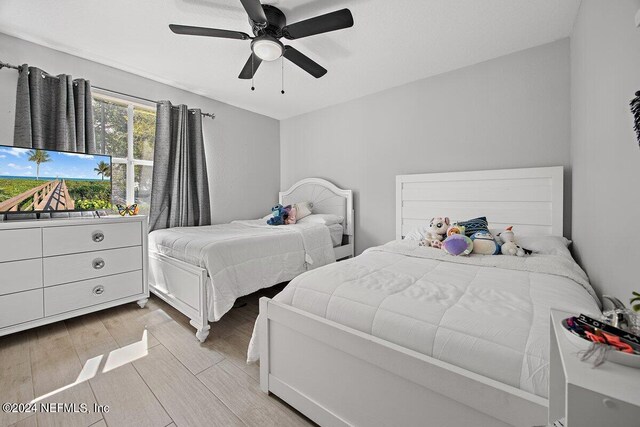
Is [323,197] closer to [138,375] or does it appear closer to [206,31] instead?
[206,31]

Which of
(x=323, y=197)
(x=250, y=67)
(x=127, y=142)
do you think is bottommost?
(x=323, y=197)

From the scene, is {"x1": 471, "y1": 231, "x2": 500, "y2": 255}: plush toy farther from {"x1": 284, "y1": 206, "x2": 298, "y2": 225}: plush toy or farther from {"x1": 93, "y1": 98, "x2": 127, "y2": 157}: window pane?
{"x1": 93, "y1": 98, "x2": 127, "y2": 157}: window pane

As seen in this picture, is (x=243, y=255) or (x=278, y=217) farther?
(x=278, y=217)

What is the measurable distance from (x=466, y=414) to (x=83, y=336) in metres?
2.52

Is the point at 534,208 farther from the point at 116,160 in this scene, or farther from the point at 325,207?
the point at 116,160

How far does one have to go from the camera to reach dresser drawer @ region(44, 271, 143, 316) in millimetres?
1962

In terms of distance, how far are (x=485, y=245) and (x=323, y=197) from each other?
7.20ft

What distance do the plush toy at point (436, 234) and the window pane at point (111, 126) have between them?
3.22m

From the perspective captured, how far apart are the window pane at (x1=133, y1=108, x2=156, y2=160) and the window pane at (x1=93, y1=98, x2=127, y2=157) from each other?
97 mm

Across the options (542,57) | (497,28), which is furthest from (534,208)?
(497,28)

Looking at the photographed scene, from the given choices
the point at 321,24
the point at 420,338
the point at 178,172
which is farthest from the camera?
the point at 178,172

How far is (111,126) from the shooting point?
278cm

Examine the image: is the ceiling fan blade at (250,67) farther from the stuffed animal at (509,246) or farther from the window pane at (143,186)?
the stuffed animal at (509,246)

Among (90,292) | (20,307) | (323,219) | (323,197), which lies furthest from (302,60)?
(20,307)
